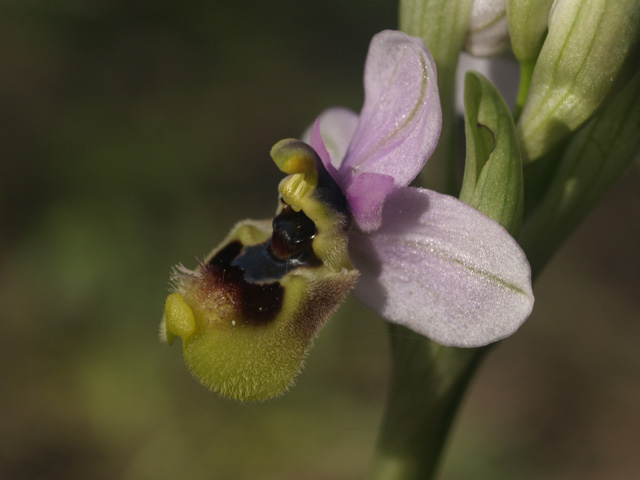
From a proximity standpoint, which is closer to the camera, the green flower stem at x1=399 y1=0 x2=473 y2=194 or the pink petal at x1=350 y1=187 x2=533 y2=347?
the pink petal at x1=350 y1=187 x2=533 y2=347

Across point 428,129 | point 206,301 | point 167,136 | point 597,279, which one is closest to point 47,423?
point 167,136

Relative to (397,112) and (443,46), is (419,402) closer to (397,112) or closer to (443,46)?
(397,112)

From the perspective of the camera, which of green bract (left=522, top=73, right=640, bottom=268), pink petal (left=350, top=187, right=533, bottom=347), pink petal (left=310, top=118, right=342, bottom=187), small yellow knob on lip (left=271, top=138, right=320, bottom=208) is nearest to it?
pink petal (left=350, top=187, right=533, bottom=347)

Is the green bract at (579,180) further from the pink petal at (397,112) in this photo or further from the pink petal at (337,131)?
the pink petal at (337,131)

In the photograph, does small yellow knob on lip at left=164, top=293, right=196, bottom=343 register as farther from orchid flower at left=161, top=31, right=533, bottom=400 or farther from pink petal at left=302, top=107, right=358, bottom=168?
pink petal at left=302, top=107, right=358, bottom=168

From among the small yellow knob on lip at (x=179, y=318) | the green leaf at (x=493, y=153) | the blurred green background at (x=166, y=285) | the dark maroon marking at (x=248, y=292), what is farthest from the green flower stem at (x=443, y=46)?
the blurred green background at (x=166, y=285)

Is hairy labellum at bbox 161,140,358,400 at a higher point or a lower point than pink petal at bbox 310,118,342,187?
lower

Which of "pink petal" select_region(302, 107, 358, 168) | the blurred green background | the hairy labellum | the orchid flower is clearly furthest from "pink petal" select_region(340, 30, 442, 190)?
the blurred green background

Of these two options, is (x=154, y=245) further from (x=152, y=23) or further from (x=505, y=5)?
(x=505, y=5)
